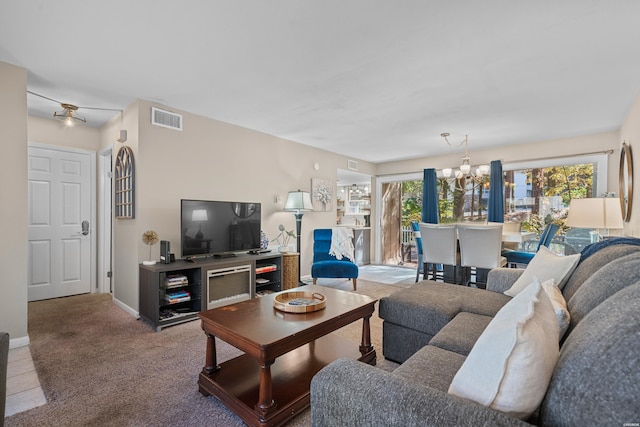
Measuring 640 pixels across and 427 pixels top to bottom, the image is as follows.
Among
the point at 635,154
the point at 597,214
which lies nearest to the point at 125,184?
the point at 597,214

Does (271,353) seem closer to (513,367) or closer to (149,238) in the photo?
(513,367)

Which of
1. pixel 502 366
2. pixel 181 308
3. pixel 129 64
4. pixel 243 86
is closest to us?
pixel 502 366

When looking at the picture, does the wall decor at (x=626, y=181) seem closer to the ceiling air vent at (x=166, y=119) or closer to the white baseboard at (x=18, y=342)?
the ceiling air vent at (x=166, y=119)

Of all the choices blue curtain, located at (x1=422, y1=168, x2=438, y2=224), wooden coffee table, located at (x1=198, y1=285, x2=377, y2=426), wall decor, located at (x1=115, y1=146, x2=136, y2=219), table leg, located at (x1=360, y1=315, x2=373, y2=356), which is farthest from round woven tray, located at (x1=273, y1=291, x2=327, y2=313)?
blue curtain, located at (x1=422, y1=168, x2=438, y2=224)

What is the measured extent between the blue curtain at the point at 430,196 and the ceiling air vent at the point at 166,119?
454 centimetres

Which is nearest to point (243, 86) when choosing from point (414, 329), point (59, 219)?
point (414, 329)

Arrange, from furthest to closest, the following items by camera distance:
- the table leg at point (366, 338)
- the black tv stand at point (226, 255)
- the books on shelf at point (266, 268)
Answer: the books on shelf at point (266, 268) → the black tv stand at point (226, 255) → the table leg at point (366, 338)

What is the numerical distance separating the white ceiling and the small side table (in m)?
1.87

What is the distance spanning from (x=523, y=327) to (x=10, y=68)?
3930 mm

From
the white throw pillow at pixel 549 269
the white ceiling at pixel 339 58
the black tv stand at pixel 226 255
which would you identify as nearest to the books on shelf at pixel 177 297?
the black tv stand at pixel 226 255

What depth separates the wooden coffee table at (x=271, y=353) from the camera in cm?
152

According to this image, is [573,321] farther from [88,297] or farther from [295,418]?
[88,297]

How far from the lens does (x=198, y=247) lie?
11.0ft

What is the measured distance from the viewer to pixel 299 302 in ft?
6.79
